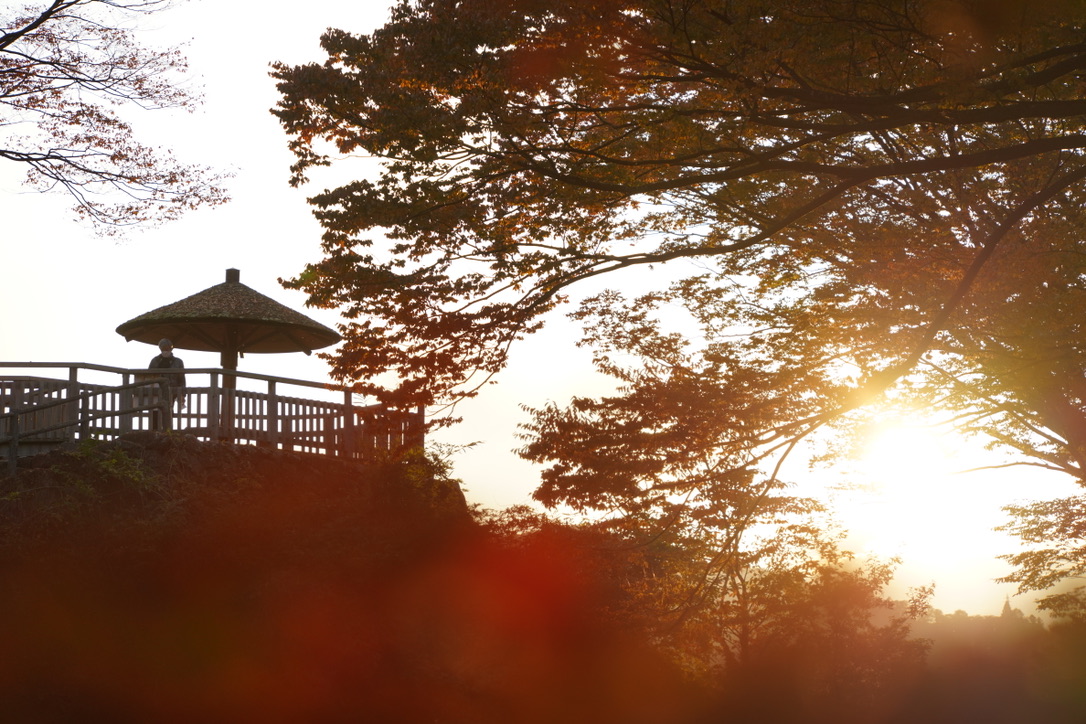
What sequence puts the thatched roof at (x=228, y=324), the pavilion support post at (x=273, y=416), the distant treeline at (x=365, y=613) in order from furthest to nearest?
the thatched roof at (x=228, y=324) → the pavilion support post at (x=273, y=416) → the distant treeline at (x=365, y=613)

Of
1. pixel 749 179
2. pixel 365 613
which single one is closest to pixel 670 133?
pixel 749 179

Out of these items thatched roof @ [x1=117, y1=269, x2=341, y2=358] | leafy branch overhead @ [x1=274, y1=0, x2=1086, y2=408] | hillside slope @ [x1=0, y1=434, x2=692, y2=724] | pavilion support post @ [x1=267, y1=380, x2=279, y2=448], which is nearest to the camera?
leafy branch overhead @ [x1=274, y1=0, x2=1086, y2=408]

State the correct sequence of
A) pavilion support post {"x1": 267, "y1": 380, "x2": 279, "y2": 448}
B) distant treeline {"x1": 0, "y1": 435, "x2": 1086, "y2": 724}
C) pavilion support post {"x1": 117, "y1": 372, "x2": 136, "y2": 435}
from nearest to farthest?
distant treeline {"x1": 0, "y1": 435, "x2": 1086, "y2": 724} → pavilion support post {"x1": 117, "y1": 372, "x2": 136, "y2": 435} → pavilion support post {"x1": 267, "y1": 380, "x2": 279, "y2": 448}

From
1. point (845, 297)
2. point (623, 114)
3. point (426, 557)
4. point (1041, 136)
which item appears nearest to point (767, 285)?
point (845, 297)

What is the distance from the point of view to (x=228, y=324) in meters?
18.5

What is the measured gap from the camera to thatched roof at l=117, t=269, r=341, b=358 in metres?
18.2

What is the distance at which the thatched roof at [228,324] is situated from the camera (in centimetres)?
1820

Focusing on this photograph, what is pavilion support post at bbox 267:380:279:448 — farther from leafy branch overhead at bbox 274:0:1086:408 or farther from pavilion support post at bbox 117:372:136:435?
leafy branch overhead at bbox 274:0:1086:408

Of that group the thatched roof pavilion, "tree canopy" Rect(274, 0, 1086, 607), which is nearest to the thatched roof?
the thatched roof pavilion

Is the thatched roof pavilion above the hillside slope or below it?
above

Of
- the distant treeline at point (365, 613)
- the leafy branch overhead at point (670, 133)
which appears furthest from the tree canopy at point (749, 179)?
the distant treeline at point (365, 613)

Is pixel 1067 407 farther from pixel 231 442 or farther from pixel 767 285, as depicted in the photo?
pixel 231 442

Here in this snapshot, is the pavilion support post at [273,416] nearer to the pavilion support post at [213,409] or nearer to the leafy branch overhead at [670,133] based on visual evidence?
the pavilion support post at [213,409]

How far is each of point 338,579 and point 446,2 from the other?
9471mm
